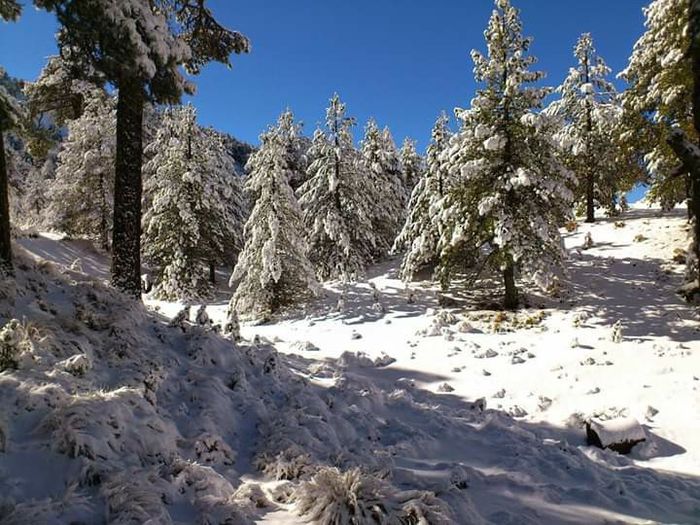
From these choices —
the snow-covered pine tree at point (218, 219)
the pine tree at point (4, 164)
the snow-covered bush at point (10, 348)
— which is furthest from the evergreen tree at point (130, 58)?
the snow-covered pine tree at point (218, 219)

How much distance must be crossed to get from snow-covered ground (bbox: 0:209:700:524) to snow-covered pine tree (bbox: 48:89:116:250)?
73.8ft

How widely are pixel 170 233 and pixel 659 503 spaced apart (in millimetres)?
26053

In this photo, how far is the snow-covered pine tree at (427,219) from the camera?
21.0 m

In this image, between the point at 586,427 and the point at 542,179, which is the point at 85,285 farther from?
the point at 542,179

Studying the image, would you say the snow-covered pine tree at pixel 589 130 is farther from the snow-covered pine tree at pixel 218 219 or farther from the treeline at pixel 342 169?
the snow-covered pine tree at pixel 218 219

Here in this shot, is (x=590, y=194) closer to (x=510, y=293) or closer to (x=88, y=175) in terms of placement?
(x=510, y=293)

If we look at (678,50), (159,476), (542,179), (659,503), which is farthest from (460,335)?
A: (159,476)

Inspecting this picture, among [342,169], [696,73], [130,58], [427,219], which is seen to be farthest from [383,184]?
[696,73]

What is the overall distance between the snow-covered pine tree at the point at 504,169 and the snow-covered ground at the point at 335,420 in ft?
12.3

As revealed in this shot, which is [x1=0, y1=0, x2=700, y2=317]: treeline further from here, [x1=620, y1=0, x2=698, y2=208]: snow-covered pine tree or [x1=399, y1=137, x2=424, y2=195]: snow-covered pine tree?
[x1=399, y1=137, x2=424, y2=195]: snow-covered pine tree

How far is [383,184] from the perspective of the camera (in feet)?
112

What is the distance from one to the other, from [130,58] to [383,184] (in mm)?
26077

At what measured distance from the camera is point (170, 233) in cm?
2717

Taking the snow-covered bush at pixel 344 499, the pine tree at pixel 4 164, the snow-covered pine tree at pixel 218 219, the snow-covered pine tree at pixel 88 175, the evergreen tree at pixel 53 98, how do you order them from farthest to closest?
the snow-covered pine tree at pixel 88 175 < the snow-covered pine tree at pixel 218 219 < the evergreen tree at pixel 53 98 < the pine tree at pixel 4 164 < the snow-covered bush at pixel 344 499
